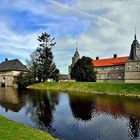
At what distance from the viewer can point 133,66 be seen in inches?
3351

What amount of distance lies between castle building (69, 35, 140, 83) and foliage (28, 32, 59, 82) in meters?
24.4

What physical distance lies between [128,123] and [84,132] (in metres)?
5.59

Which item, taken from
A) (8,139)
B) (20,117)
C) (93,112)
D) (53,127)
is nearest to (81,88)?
(93,112)

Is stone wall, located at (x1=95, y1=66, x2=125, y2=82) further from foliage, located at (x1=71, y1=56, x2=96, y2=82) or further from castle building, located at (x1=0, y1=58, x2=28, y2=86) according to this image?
castle building, located at (x1=0, y1=58, x2=28, y2=86)

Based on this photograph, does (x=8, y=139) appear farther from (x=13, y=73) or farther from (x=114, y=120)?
(x=13, y=73)

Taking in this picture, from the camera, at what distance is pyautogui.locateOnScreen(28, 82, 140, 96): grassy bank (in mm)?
53812

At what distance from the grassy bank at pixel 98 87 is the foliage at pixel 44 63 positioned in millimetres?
4385

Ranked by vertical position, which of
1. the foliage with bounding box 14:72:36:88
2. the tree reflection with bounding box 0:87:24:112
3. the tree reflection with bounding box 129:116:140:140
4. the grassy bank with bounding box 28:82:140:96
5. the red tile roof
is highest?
the red tile roof

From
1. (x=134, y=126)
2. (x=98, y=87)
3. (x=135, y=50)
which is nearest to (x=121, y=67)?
(x=135, y=50)

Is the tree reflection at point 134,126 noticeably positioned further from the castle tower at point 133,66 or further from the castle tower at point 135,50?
the castle tower at point 135,50

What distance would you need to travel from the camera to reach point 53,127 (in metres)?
21.7

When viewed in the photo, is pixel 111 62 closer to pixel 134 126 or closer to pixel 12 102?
pixel 12 102

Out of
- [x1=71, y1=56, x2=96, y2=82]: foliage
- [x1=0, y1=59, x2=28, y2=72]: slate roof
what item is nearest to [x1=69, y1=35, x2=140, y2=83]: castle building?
[x1=71, y1=56, x2=96, y2=82]: foliage

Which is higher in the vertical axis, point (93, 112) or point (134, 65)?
point (134, 65)
